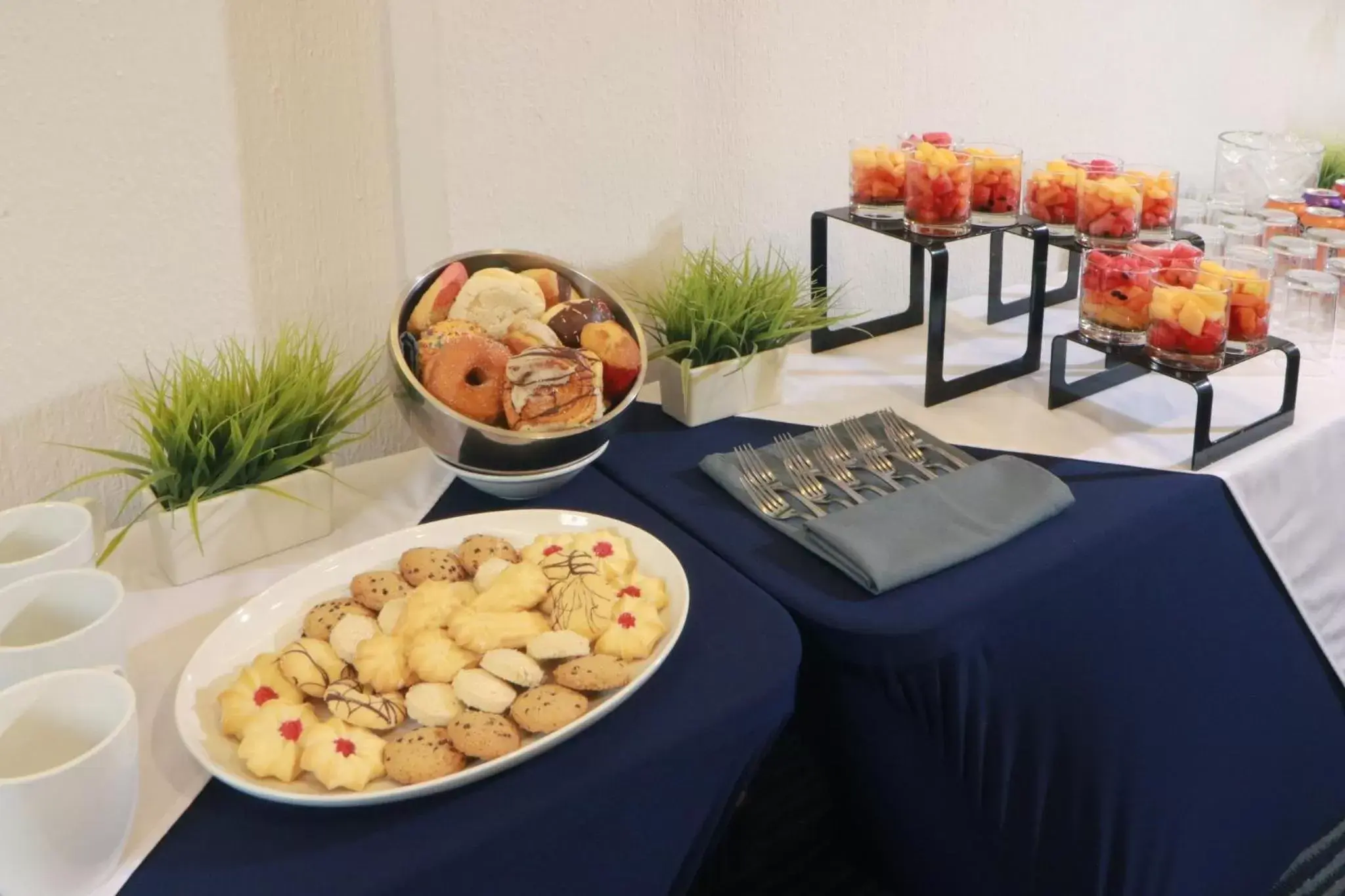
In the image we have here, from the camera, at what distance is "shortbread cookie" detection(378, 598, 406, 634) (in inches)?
33.8

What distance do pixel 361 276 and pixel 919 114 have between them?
90cm

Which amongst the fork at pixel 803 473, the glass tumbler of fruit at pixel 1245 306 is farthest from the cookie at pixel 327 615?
the glass tumbler of fruit at pixel 1245 306

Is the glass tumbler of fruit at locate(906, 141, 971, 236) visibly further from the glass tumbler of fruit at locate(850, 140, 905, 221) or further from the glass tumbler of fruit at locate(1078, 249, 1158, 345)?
the glass tumbler of fruit at locate(1078, 249, 1158, 345)

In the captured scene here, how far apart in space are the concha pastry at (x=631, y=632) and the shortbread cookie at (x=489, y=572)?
0.37 ft

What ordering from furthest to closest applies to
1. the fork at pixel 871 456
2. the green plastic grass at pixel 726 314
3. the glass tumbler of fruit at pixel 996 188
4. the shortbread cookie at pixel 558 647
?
1. the glass tumbler of fruit at pixel 996 188
2. the green plastic grass at pixel 726 314
3. the fork at pixel 871 456
4. the shortbread cookie at pixel 558 647

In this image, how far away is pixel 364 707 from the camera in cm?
77

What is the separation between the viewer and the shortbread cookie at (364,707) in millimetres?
761

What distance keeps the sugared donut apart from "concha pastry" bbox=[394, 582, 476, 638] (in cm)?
22

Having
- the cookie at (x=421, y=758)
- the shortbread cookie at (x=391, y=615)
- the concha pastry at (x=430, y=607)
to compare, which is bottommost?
the cookie at (x=421, y=758)

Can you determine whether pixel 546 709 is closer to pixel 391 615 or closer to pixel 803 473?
pixel 391 615

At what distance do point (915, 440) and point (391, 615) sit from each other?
60 cm

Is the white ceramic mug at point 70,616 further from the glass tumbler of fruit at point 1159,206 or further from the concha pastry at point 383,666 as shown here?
the glass tumbler of fruit at point 1159,206

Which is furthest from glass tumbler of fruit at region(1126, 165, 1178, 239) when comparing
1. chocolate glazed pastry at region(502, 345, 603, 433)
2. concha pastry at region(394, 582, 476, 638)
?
concha pastry at region(394, 582, 476, 638)

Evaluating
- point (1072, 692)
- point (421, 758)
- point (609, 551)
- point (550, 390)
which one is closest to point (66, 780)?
point (421, 758)
